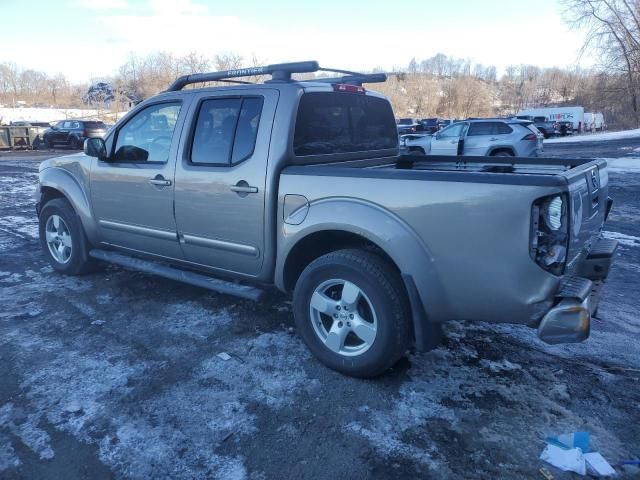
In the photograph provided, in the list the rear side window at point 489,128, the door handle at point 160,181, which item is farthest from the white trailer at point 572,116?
the door handle at point 160,181

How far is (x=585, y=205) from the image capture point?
291cm

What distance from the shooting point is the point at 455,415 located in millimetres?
2861

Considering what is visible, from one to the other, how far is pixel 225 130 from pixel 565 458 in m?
3.05

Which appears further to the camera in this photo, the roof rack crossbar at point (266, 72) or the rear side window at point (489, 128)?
the rear side window at point (489, 128)

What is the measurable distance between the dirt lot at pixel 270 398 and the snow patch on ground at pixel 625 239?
2.38 meters

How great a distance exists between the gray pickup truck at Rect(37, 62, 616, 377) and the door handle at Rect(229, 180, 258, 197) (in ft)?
0.04

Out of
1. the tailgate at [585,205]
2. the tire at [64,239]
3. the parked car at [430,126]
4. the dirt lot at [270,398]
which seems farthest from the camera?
the parked car at [430,126]

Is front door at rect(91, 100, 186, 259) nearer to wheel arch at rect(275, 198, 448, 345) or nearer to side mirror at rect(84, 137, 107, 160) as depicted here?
side mirror at rect(84, 137, 107, 160)

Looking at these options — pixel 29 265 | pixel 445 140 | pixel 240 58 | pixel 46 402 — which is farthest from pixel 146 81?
pixel 46 402

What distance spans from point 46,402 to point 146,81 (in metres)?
48.8

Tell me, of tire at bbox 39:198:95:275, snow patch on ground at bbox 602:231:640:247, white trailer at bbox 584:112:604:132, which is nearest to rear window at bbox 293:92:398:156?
tire at bbox 39:198:95:275

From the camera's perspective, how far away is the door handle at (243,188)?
139 inches

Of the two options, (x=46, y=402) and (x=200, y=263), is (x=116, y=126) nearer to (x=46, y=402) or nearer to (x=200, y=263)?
(x=200, y=263)

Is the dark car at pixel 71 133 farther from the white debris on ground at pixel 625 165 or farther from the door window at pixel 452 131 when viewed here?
the white debris on ground at pixel 625 165
